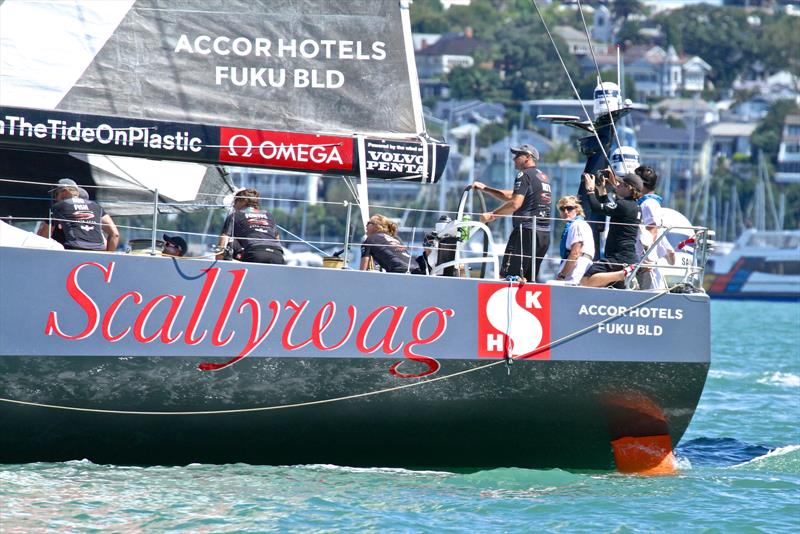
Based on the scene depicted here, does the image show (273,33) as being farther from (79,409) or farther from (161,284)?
(79,409)

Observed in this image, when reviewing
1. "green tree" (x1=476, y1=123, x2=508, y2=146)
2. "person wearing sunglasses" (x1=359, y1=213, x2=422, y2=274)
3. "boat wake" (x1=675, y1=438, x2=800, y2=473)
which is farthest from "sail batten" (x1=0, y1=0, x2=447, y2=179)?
"green tree" (x1=476, y1=123, x2=508, y2=146)

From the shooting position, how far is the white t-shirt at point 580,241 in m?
10.4

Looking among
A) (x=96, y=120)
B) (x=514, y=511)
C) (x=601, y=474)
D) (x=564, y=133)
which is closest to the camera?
(x=514, y=511)

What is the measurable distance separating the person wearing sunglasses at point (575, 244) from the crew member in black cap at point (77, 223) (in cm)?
338

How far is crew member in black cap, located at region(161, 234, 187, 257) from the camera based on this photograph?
10336 millimetres

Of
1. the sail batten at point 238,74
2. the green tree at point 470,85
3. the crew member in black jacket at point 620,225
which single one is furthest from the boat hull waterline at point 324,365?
the green tree at point 470,85

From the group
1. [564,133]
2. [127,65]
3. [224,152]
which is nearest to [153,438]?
[224,152]

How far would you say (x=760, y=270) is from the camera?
62.8m

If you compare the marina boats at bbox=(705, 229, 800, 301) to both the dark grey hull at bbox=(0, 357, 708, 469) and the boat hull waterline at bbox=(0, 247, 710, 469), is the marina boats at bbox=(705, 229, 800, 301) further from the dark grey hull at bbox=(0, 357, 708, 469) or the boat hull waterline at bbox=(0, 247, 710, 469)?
the boat hull waterline at bbox=(0, 247, 710, 469)

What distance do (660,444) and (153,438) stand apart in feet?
12.7

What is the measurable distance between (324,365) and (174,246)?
5.69 feet

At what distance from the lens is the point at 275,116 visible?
10.7 meters

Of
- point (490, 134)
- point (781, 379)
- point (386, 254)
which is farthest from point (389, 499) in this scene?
point (490, 134)

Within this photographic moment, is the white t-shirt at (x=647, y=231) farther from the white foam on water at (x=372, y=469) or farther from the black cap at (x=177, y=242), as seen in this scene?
the black cap at (x=177, y=242)
